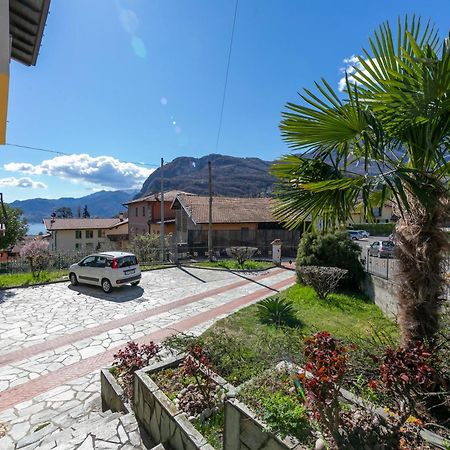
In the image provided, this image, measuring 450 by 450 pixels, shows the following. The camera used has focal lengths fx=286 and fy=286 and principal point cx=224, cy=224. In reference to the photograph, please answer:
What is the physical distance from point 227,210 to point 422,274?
81.7 ft

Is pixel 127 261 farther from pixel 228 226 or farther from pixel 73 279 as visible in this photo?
pixel 228 226

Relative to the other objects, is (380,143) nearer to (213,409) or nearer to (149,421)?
(213,409)

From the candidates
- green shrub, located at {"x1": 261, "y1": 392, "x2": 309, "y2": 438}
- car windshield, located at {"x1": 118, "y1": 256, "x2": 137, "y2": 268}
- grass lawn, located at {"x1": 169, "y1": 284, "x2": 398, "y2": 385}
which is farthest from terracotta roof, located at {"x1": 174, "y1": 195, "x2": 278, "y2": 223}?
green shrub, located at {"x1": 261, "y1": 392, "x2": 309, "y2": 438}

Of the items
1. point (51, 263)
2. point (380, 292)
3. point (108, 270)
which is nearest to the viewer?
point (380, 292)

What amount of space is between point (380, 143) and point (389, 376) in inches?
94.6

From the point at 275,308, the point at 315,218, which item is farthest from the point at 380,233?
the point at 315,218

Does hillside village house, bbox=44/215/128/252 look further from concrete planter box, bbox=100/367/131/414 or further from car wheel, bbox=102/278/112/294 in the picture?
concrete planter box, bbox=100/367/131/414

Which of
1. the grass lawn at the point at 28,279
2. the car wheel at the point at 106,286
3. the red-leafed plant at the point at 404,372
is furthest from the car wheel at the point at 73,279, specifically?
the red-leafed plant at the point at 404,372

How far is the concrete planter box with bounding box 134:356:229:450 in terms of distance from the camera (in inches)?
123

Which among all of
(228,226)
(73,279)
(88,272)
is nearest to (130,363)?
(88,272)

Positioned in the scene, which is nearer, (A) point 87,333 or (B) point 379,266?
(A) point 87,333

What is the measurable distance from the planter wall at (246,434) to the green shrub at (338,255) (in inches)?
363

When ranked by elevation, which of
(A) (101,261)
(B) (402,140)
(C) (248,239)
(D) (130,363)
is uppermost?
(B) (402,140)

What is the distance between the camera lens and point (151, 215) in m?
34.3
